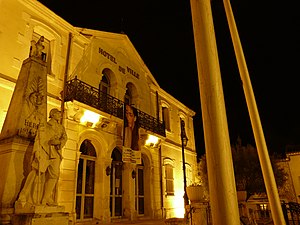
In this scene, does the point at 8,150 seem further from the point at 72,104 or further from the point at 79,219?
the point at 79,219

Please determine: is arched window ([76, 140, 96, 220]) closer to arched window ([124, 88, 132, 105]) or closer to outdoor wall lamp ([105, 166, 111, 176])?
outdoor wall lamp ([105, 166, 111, 176])

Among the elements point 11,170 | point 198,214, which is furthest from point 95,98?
point 198,214

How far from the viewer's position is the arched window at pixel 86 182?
956 centimetres

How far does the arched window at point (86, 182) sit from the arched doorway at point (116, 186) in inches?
45.6

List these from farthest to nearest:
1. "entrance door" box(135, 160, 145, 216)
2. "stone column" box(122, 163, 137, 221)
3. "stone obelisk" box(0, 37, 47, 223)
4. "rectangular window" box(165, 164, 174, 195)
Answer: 1. "rectangular window" box(165, 164, 174, 195)
2. "entrance door" box(135, 160, 145, 216)
3. "stone column" box(122, 163, 137, 221)
4. "stone obelisk" box(0, 37, 47, 223)

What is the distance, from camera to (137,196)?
42.1 ft

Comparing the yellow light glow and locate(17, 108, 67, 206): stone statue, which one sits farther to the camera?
the yellow light glow

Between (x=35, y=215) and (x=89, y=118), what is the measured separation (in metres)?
5.73

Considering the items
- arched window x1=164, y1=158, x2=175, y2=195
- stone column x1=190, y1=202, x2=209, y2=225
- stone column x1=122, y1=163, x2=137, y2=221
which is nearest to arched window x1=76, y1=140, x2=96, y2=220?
stone column x1=122, y1=163, x2=137, y2=221

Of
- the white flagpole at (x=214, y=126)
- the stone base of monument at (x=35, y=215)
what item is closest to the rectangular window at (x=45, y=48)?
the stone base of monument at (x=35, y=215)

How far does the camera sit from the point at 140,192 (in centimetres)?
1323

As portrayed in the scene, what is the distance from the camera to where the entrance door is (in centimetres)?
1277

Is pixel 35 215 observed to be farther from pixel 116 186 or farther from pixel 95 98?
pixel 116 186

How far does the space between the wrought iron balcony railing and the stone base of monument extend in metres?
5.13
